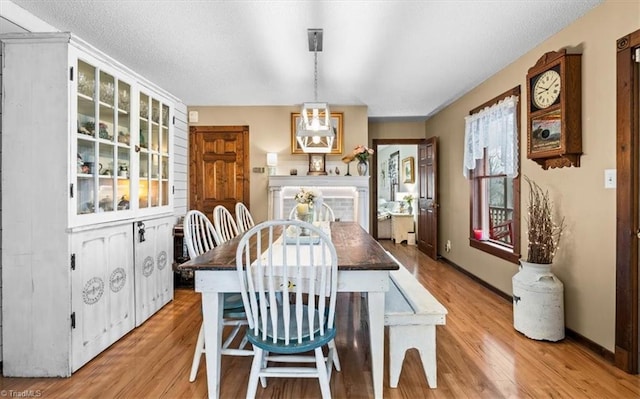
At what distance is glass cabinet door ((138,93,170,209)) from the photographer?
305cm

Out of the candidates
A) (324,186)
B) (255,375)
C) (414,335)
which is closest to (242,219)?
(324,186)

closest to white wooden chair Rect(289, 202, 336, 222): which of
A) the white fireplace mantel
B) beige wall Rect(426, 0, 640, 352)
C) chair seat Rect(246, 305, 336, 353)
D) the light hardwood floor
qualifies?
the white fireplace mantel

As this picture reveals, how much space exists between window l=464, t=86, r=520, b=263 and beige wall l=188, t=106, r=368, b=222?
1.67 metres

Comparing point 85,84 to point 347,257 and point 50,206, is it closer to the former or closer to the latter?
point 50,206

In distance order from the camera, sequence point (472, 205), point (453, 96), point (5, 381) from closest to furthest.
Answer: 1. point (5, 381)
2. point (472, 205)
3. point (453, 96)

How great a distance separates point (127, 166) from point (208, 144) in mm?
2643

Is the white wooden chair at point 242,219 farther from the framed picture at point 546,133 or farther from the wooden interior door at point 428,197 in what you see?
the wooden interior door at point 428,197

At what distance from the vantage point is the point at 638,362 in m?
2.17

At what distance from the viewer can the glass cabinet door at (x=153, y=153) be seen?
305 cm

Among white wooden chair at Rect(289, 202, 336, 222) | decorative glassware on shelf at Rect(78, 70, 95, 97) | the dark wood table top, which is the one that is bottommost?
the dark wood table top

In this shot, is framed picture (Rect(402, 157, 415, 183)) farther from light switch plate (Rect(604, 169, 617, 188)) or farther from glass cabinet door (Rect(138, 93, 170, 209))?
glass cabinet door (Rect(138, 93, 170, 209))

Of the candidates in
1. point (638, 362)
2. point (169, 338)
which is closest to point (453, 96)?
point (638, 362)

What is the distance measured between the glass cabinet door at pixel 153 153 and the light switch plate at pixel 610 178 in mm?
3625

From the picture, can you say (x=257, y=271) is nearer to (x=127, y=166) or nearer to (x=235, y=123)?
(x=127, y=166)
